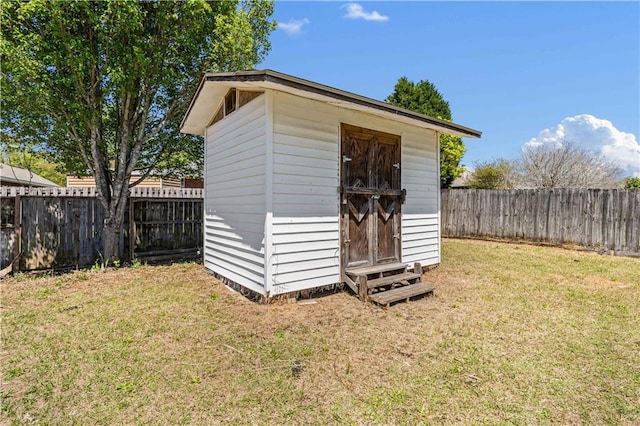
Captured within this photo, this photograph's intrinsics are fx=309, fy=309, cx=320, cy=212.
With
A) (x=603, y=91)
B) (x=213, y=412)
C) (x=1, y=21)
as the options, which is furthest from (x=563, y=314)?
(x=603, y=91)

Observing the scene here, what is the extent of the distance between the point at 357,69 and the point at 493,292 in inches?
280

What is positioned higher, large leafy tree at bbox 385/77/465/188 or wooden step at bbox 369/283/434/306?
large leafy tree at bbox 385/77/465/188

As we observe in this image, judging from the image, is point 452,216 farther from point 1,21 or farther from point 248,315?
point 1,21

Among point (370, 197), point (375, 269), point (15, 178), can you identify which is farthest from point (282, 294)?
point (15, 178)

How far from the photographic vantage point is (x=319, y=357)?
10.4ft

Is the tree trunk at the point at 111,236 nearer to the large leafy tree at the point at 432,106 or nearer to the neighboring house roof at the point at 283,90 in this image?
the neighboring house roof at the point at 283,90

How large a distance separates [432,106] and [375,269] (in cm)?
1581

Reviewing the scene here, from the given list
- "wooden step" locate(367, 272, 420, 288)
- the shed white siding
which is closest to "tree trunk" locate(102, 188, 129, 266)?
the shed white siding

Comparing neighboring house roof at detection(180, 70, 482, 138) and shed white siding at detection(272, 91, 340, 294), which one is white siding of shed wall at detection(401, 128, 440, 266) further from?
shed white siding at detection(272, 91, 340, 294)

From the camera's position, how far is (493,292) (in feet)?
17.7

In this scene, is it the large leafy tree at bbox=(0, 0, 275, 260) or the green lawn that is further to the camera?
the large leafy tree at bbox=(0, 0, 275, 260)

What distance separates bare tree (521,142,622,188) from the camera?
1872 cm

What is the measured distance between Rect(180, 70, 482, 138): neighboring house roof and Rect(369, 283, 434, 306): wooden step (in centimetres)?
304

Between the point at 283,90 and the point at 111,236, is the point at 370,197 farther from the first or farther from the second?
the point at 111,236
